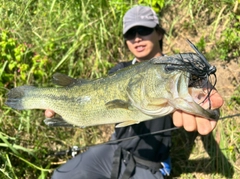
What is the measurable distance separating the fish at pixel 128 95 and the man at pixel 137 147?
988mm

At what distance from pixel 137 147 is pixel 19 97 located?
1371 mm

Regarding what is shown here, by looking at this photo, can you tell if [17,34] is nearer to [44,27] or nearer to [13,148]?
[44,27]

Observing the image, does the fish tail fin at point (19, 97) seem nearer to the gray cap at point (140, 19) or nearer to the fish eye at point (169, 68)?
the gray cap at point (140, 19)

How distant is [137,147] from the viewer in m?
3.57

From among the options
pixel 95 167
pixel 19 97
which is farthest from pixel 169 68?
pixel 95 167

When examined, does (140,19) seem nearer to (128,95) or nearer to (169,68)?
(128,95)

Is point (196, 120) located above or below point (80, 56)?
below

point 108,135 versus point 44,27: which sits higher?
point 44,27

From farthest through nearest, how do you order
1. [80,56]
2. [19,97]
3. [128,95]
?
[80,56] → [19,97] → [128,95]

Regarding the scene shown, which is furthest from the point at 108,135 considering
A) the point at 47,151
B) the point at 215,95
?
the point at 215,95

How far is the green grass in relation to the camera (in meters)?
4.09

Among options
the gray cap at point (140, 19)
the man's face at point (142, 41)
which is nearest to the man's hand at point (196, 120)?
the man's face at point (142, 41)

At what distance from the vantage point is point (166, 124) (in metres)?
3.48

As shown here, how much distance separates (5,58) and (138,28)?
206 cm
